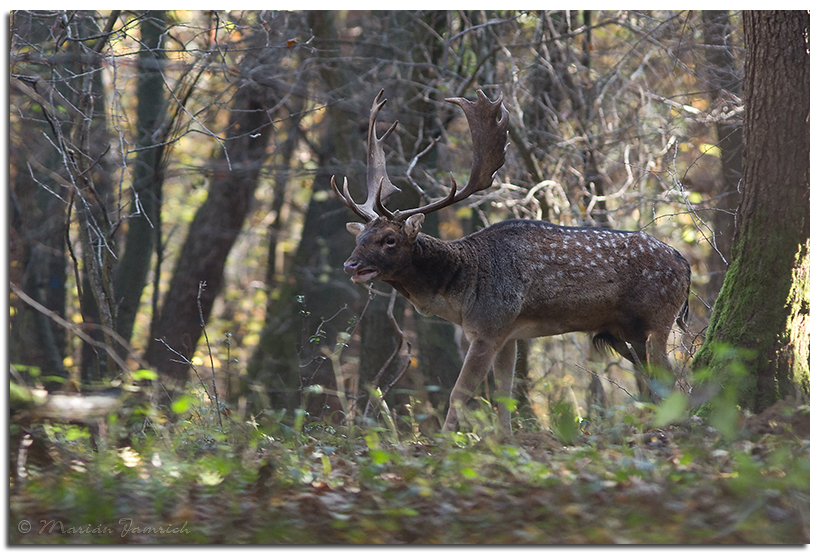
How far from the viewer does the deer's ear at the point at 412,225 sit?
7328mm

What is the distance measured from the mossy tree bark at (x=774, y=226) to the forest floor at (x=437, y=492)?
2.03 feet

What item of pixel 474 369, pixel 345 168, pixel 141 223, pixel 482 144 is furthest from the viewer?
pixel 141 223

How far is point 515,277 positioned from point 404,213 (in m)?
1.18

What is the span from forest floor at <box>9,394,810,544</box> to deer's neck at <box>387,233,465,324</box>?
2096 mm

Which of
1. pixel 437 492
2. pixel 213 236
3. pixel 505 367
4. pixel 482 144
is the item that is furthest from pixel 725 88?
pixel 213 236

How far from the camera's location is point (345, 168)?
12531mm

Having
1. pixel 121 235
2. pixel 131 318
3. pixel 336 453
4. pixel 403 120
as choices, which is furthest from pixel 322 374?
pixel 336 453

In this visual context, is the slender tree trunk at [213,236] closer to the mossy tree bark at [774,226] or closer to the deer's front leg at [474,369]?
the deer's front leg at [474,369]

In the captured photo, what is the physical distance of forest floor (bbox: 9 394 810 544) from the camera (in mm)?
4188

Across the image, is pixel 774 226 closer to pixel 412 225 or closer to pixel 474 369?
pixel 474 369

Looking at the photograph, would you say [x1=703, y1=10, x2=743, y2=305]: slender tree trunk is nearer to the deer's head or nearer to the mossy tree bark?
the mossy tree bark

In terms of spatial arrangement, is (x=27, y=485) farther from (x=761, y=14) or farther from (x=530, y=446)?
(x=761, y=14)

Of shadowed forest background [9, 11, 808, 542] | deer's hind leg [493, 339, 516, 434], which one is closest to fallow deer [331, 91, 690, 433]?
deer's hind leg [493, 339, 516, 434]

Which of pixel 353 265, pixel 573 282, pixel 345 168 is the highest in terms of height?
pixel 345 168
